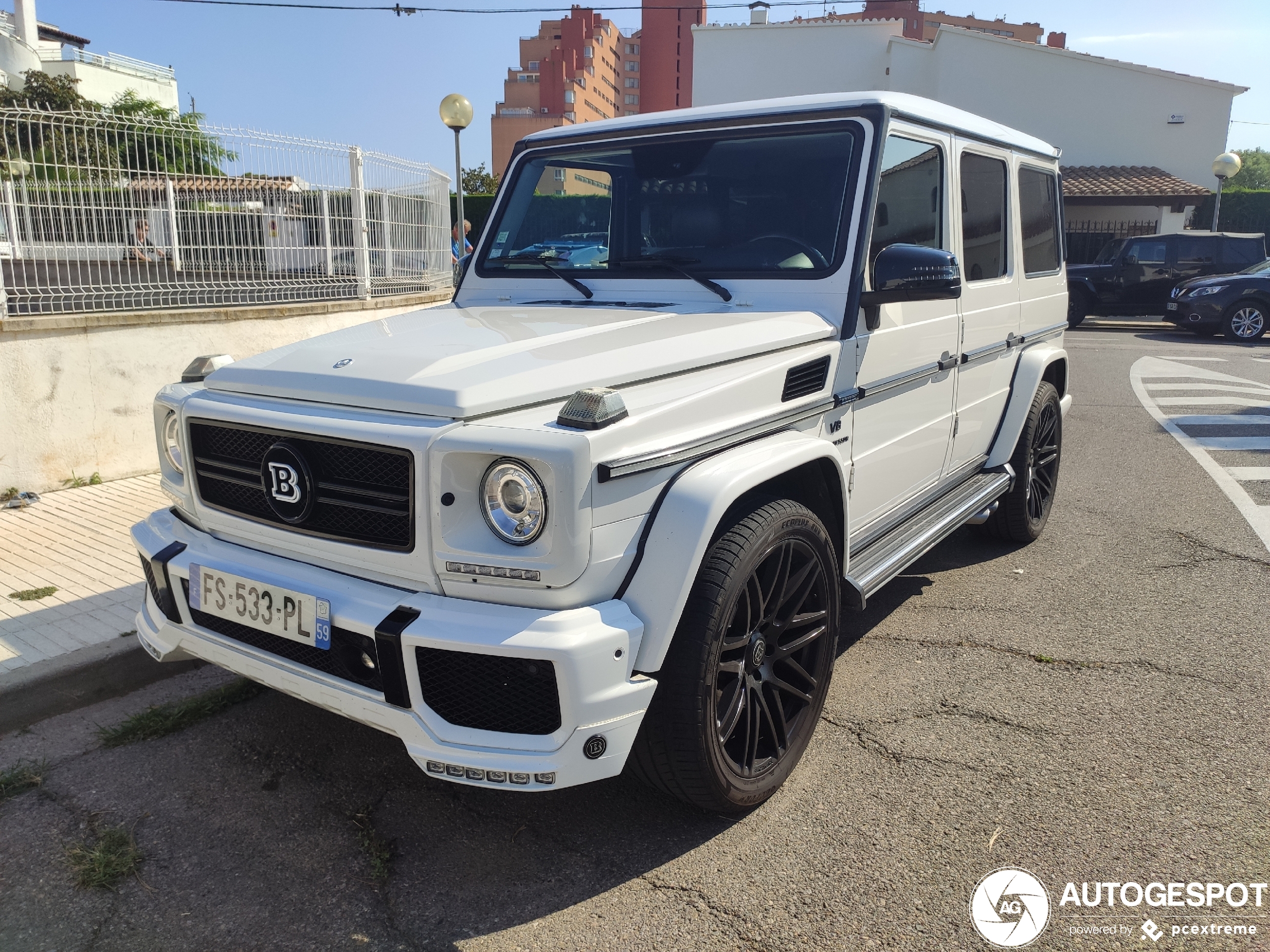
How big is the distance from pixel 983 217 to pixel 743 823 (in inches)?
119

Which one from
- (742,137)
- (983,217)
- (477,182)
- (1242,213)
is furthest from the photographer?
(477,182)

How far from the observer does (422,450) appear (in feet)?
7.35

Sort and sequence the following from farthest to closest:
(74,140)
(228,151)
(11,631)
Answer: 1. (228,151)
2. (74,140)
3. (11,631)

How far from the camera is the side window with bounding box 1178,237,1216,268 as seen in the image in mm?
18844

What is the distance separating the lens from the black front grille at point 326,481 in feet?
7.70

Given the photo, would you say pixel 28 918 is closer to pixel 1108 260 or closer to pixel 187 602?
pixel 187 602

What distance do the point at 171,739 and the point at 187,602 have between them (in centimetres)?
82

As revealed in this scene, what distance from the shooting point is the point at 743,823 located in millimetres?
2791

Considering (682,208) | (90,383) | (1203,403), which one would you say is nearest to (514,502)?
(682,208)

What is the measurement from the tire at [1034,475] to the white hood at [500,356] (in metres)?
2.39

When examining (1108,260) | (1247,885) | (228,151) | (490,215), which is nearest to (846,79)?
(1108,260)

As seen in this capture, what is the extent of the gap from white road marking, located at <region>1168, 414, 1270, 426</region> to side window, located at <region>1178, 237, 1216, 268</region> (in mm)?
11159

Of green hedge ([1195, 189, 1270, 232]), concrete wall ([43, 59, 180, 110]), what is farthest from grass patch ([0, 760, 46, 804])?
concrete wall ([43, 59, 180, 110])

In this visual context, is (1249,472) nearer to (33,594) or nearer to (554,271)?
(554,271)
